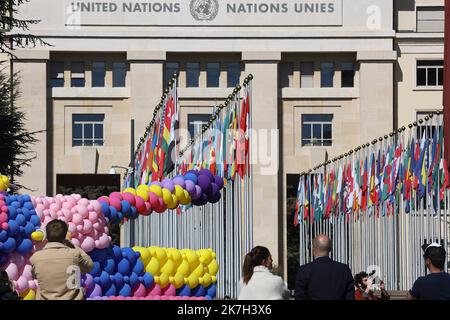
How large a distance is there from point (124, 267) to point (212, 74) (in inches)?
2010

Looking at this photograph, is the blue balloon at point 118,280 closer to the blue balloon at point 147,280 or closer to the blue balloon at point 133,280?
the blue balloon at point 133,280

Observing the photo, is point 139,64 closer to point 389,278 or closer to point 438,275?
point 389,278

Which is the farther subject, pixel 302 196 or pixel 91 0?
pixel 91 0

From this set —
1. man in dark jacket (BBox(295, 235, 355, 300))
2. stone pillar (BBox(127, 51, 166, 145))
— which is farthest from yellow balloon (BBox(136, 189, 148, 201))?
stone pillar (BBox(127, 51, 166, 145))

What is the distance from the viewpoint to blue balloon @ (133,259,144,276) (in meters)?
23.9

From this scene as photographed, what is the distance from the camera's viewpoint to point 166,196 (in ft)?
84.7

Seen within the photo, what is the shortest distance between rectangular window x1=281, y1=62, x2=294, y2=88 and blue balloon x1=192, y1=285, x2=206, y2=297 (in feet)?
161

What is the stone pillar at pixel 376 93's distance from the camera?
235 ft

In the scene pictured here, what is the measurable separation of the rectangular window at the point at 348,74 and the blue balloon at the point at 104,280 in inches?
2048

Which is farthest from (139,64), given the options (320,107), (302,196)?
(302,196)

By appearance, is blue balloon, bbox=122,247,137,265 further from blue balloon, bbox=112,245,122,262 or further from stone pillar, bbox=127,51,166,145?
stone pillar, bbox=127,51,166,145

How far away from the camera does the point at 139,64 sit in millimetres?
72500
